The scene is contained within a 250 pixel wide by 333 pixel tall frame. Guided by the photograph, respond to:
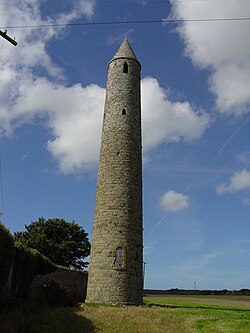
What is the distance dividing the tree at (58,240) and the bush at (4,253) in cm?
2071

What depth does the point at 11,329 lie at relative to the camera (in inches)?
464

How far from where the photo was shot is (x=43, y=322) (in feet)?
47.7

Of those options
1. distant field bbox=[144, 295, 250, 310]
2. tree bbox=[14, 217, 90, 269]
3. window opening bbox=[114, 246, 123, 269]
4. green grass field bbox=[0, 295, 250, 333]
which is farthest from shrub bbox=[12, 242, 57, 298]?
tree bbox=[14, 217, 90, 269]

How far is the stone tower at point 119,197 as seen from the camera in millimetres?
22234

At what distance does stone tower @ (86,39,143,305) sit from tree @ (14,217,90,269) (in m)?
16.8

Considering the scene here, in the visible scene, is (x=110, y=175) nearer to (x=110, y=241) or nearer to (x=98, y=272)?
(x=110, y=241)

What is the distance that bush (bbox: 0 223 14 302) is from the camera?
17078 mm

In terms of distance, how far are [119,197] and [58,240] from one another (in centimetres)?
1946

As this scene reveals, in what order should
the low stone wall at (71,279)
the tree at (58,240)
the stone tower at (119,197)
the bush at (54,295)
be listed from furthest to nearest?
the tree at (58,240) < the low stone wall at (71,279) < the stone tower at (119,197) < the bush at (54,295)

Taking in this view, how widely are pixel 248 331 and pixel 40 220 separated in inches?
1238

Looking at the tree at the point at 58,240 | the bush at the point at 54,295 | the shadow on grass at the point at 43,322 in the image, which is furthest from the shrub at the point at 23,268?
the tree at the point at 58,240

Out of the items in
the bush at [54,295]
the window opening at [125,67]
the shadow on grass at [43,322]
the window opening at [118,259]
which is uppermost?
the window opening at [125,67]

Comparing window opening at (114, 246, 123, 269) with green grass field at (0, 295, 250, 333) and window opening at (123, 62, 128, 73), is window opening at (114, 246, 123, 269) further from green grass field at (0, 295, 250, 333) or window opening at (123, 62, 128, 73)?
window opening at (123, 62, 128, 73)

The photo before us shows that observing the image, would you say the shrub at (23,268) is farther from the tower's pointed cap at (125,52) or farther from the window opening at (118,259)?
the tower's pointed cap at (125,52)
